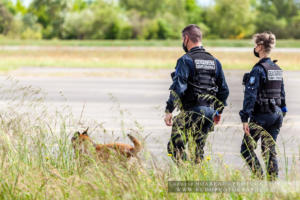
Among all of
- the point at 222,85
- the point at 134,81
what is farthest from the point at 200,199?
the point at 134,81

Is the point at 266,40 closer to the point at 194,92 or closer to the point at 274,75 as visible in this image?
the point at 274,75

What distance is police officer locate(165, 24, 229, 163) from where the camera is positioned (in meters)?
5.55

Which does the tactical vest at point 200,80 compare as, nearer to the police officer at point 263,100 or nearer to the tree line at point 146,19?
the police officer at point 263,100

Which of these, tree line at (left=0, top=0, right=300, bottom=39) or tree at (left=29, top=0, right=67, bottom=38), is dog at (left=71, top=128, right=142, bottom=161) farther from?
tree at (left=29, top=0, right=67, bottom=38)

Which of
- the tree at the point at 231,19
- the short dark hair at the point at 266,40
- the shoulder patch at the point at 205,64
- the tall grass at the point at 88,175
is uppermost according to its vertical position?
the short dark hair at the point at 266,40

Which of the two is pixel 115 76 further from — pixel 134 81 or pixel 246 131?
pixel 246 131

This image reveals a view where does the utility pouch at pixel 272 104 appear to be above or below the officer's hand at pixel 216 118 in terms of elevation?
above

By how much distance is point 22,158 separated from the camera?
5492 mm

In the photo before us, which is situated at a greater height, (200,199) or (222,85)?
(222,85)

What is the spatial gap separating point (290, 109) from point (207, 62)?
8423 mm

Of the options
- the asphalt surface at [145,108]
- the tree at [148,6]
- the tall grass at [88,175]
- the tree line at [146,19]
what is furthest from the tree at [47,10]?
the tall grass at [88,175]

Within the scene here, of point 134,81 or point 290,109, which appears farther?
point 134,81

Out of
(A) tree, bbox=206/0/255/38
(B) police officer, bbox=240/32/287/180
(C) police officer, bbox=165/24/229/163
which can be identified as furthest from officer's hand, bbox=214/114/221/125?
(A) tree, bbox=206/0/255/38

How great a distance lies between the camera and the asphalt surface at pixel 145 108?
7797mm
